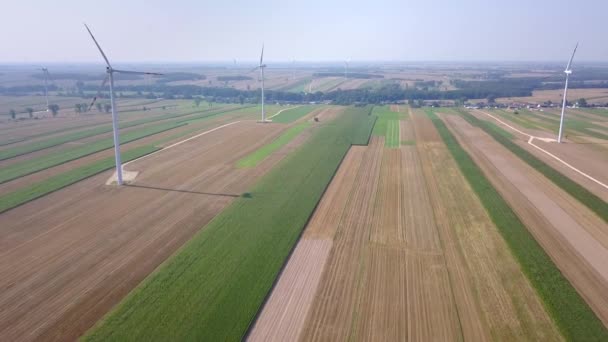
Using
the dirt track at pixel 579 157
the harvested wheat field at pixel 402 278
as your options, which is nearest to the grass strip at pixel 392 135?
the dirt track at pixel 579 157

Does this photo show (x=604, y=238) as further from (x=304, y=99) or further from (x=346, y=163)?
(x=304, y=99)

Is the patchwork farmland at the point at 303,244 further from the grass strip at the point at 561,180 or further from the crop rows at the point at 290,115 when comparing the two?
the crop rows at the point at 290,115

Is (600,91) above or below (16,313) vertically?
above

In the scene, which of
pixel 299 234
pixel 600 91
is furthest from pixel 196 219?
pixel 600 91

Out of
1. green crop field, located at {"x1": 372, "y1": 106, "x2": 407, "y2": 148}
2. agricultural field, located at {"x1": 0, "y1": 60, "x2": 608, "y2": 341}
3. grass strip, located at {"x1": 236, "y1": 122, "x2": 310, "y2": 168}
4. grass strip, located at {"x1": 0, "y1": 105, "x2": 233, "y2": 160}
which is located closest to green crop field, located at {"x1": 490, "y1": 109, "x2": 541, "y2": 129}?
agricultural field, located at {"x1": 0, "y1": 60, "x2": 608, "y2": 341}

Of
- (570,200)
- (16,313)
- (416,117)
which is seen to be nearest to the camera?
(16,313)

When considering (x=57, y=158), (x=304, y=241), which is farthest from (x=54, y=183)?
(x=304, y=241)
